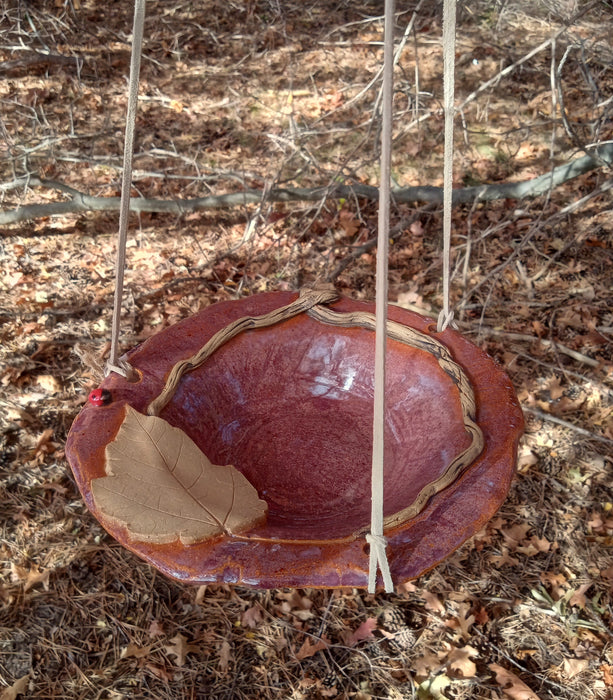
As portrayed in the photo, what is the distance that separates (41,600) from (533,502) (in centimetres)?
220

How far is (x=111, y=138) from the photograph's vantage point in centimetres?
516

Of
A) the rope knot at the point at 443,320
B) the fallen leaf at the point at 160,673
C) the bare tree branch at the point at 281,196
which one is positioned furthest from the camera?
the bare tree branch at the point at 281,196

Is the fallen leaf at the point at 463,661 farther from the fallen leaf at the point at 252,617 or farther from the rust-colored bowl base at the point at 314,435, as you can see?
the rust-colored bowl base at the point at 314,435

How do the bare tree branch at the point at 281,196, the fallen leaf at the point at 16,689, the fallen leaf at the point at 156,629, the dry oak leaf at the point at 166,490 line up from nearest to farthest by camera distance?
the dry oak leaf at the point at 166,490 → the fallen leaf at the point at 16,689 → the fallen leaf at the point at 156,629 → the bare tree branch at the point at 281,196

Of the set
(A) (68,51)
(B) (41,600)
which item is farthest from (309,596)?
(A) (68,51)

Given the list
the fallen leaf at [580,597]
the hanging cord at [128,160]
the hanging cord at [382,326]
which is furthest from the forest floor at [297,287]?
the hanging cord at [382,326]

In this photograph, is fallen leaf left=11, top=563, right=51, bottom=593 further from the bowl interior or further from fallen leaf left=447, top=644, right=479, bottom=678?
fallen leaf left=447, top=644, right=479, bottom=678

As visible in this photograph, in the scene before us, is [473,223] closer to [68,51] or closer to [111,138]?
[111,138]

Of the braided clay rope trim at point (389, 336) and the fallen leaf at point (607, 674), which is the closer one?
the braided clay rope trim at point (389, 336)

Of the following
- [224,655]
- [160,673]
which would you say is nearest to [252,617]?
[224,655]

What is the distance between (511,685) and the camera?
2285 millimetres

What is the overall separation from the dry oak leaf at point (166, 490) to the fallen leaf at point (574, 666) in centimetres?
168

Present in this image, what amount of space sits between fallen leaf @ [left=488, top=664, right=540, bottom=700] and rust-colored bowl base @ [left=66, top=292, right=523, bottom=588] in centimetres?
119

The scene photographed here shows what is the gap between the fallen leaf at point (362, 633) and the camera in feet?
8.08
